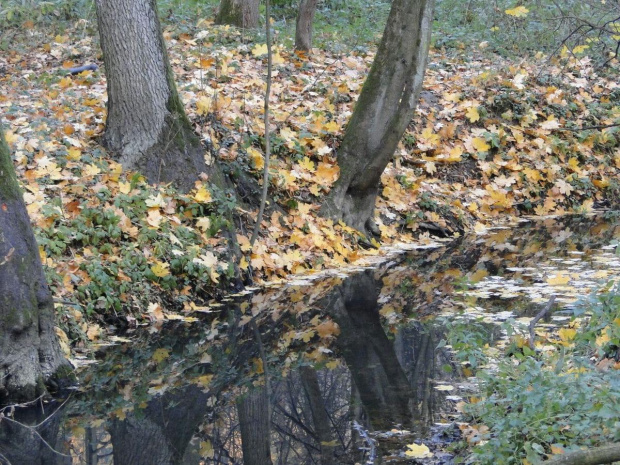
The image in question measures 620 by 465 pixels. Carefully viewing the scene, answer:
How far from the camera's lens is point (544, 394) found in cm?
323

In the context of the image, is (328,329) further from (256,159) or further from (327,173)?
(327,173)

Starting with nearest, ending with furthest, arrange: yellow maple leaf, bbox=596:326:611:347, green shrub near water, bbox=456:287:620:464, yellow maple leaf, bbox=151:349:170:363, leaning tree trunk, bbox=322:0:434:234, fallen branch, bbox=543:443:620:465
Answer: fallen branch, bbox=543:443:620:465, green shrub near water, bbox=456:287:620:464, yellow maple leaf, bbox=596:326:611:347, yellow maple leaf, bbox=151:349:170:363, leaning tree trunk, bbox=322:0:434:234

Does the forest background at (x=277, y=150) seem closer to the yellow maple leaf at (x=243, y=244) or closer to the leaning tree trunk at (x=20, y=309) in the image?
the yellow maple leaf at (x=243, y=244)

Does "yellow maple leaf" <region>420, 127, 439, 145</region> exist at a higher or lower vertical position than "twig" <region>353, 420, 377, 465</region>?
higher

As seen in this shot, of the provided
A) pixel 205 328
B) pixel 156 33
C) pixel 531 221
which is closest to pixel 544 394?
pixel 205 328

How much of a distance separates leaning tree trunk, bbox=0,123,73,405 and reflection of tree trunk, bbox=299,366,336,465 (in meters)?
1.68

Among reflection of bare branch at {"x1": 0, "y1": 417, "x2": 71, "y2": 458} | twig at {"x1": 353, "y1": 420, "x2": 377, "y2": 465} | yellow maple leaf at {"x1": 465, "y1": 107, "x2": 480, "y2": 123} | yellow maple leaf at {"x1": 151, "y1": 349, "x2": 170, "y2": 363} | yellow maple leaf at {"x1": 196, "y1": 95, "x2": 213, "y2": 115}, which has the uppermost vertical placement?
yellow maple leaf at {"x1": 196, "y1": 95, "x2": 213, "y2": 115}

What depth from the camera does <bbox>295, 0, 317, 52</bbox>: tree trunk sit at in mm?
13070

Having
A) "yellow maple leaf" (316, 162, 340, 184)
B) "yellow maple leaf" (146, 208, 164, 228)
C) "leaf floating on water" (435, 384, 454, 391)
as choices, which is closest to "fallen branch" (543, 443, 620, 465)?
"leaf floating on water" (435, 384, 454, 391)

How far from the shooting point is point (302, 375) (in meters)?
5.62

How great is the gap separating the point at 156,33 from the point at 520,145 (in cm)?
628

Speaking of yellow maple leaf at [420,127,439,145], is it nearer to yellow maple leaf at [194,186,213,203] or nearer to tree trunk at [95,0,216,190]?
tree trunk at [95,0,216,190]

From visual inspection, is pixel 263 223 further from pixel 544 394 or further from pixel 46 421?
pixel 544 394

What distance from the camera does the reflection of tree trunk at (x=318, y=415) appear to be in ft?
14.2
